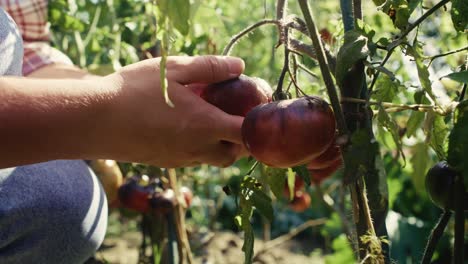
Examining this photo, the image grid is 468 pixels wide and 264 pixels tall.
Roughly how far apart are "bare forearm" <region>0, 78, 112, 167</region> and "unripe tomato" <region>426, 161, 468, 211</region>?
1.44ft

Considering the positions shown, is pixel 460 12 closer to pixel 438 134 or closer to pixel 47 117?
pixel 438 134

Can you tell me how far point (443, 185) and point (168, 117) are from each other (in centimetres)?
37

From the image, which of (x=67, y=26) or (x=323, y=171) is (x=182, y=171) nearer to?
(x=67, y=26)

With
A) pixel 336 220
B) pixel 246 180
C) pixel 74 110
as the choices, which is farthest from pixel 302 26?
pixel 336 220

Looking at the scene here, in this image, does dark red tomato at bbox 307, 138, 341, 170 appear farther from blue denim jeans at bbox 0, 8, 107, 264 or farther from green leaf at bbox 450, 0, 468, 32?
blue denim jeans at bbox 0, 8, 107, 264

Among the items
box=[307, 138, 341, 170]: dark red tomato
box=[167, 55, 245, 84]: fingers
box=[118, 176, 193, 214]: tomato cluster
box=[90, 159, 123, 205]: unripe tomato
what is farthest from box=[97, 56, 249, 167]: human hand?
box=[90, 159, 123, 205]: unripe tomato

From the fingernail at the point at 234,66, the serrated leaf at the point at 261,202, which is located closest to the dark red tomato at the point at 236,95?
the fingernail at the point at 234,66

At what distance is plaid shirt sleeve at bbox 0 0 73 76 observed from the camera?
4.57 feet

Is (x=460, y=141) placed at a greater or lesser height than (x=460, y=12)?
lesser

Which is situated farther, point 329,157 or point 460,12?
point 329,157

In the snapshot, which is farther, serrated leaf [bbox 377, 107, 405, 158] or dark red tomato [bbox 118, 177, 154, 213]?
dark red tomato [bbox 118, 177, 154, 213]

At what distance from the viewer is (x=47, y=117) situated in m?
0.74

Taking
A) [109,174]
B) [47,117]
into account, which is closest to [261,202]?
[47,117]

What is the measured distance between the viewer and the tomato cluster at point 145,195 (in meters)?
1.77
